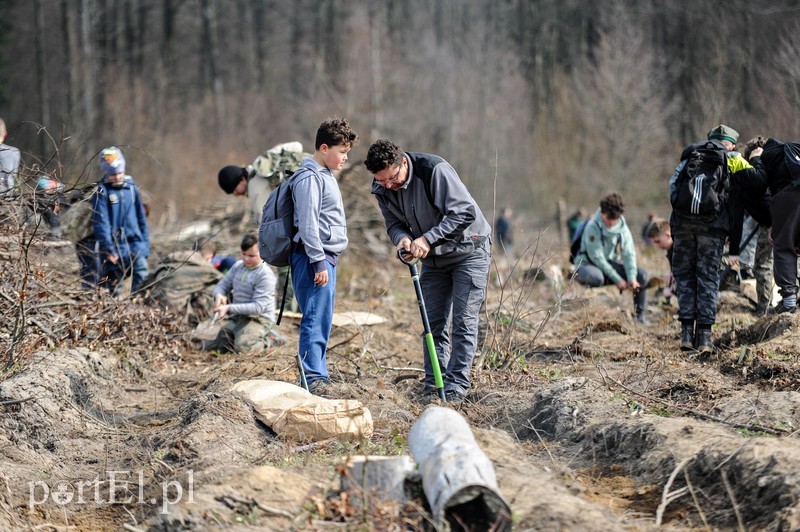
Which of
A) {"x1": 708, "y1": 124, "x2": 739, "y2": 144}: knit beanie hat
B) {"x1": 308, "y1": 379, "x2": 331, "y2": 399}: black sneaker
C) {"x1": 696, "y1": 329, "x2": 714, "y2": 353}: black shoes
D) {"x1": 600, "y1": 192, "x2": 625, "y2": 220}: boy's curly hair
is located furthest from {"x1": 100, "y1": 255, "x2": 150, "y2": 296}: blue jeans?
{"x1": 708, "y1": 124, "x2": 739, "y2": 144}: knit beanie hat

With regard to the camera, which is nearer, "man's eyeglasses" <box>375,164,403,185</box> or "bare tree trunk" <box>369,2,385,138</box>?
"man's eyeglasses" <box>375,164,403,185</box>

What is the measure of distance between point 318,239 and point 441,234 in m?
0.89

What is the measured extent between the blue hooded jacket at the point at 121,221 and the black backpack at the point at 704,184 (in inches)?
216

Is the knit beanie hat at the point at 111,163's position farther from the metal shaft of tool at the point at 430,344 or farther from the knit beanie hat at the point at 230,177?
the metal shaft of tool at the point at 430,344

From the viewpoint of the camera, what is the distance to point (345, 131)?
21.3 feet

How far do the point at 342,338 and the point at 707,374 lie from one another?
401cm

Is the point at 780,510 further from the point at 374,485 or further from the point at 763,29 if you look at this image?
the point at 763,29

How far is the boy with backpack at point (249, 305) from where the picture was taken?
8.65 metres

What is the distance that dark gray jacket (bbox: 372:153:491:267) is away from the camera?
630cm

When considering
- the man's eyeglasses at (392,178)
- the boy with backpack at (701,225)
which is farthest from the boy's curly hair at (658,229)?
the man's eyeglasses at (392,178)

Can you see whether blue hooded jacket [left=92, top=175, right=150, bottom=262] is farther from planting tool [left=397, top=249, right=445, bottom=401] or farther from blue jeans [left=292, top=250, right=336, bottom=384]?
planting tool [left=397, top=249, right=445, bottom=401]

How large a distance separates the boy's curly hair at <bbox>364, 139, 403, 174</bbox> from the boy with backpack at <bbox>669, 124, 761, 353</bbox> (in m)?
2.94

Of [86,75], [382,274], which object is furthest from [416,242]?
[86,75]

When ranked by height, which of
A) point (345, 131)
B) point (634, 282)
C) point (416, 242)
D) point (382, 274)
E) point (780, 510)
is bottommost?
point (382, 274)
